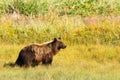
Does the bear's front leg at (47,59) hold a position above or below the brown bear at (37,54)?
below

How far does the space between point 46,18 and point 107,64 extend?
14.1ft

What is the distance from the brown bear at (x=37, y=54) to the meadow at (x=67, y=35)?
0.24 meters

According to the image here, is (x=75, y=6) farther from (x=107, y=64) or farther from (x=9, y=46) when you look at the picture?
(x=107, y=64)

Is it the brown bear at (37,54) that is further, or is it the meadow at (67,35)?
the brown bear at (37,54)

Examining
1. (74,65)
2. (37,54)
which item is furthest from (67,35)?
(37,54)

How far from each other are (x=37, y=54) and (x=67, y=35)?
10.7 feet

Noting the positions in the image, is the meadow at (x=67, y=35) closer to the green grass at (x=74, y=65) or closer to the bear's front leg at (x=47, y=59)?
the green grass at (x=74, y=65)

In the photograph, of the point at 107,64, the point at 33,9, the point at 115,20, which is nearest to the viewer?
the point at 107,64

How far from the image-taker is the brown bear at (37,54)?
10.7m

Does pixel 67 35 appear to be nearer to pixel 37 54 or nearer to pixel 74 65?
pixel 74 65

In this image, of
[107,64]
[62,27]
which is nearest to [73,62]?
[107,64]

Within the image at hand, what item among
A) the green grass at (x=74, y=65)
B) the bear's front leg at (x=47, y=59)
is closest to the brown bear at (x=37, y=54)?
the bear's front leg at (x=47, y=59)

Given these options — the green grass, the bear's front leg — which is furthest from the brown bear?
the green grass

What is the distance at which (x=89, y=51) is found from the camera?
12.7 m
